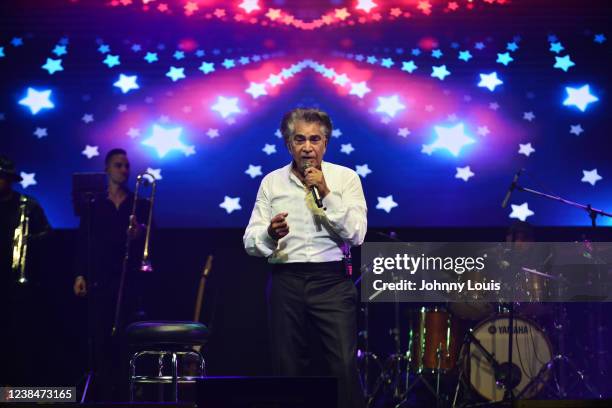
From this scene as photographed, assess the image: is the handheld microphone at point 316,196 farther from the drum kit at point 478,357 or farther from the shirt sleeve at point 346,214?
the drum kit at point 478,357

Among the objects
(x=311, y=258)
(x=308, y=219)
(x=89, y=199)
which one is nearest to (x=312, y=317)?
(x=311, y=258)

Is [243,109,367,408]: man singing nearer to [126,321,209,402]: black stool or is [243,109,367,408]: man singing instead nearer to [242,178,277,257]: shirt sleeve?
[242,178,277,257]: shirt sleeve

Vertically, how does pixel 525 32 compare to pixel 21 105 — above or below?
above

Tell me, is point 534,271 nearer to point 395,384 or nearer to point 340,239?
point 395,384

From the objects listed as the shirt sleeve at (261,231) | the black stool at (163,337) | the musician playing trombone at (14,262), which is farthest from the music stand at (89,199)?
the shirt sleeve at (261,231)

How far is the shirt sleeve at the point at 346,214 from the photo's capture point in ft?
10.9

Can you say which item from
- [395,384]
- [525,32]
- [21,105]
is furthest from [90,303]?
[525,32]

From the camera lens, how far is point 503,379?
5695mm

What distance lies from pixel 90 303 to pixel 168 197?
1.13 metres

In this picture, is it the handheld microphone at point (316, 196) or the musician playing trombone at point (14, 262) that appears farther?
the musician playing trombone at point (14, 262)

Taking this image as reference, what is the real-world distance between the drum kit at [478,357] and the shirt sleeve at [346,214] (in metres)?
2.28

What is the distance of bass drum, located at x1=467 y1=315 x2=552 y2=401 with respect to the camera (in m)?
5.87

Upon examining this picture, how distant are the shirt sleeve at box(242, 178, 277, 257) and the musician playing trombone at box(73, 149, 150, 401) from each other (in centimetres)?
201

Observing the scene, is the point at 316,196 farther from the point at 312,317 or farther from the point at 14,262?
the point at 14,262
